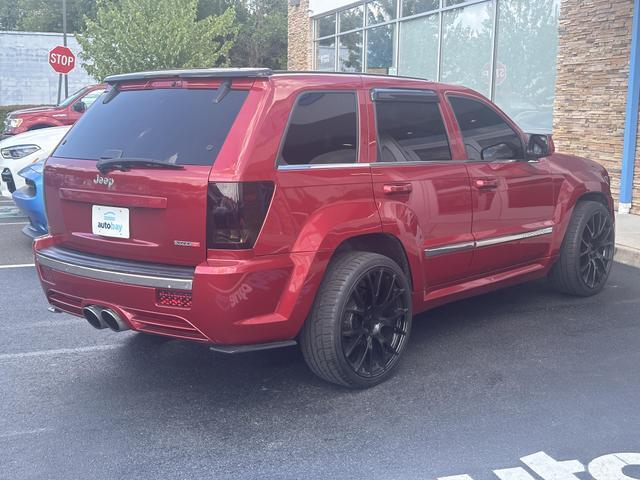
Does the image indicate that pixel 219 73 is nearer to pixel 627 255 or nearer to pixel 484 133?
pixel 484 133

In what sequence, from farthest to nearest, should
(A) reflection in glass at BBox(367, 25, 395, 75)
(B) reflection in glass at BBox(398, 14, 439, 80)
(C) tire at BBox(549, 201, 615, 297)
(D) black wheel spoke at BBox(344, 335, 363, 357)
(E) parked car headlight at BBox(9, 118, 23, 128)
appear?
(A) reflection in glass at BBox(367, 25, 395, 75), (E) parked car headlight at BBox(9, 118, 23, 128), (B) reflection in glass at BBox(398, 14, 439, 80), (C) tire at BBox(549, 201, 615, 297), (D) black wheel spoke at BBox(344, 335, 363, 357)

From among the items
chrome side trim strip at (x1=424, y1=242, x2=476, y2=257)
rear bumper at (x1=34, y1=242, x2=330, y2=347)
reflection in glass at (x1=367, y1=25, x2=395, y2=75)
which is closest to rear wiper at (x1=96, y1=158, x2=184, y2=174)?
rear bumper at (x1=34, y1=242, x2=330, y2=347)

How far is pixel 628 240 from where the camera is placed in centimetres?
861

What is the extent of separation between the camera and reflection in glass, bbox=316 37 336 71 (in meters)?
21.3

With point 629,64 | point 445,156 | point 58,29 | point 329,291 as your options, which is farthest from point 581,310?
point 58,29

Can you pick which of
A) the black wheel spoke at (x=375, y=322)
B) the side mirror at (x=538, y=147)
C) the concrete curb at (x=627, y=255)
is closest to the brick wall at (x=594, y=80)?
the concrete curb at (x=627, y=255)

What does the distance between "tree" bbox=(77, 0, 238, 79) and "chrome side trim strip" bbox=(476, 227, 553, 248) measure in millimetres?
18089

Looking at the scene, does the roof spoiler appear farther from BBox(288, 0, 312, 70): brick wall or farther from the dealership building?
BBox(288, 0, 312, 70): brick wall

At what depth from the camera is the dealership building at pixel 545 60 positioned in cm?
1070

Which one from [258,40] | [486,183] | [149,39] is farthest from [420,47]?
[258,40]

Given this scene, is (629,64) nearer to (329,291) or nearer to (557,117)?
(557,117)

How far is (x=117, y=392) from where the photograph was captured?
4.50 meters

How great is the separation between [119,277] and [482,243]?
8.25 ft

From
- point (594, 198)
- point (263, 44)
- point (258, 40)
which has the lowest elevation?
point (594, 198)
